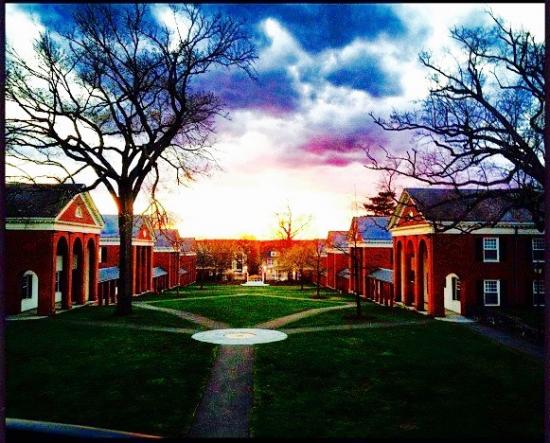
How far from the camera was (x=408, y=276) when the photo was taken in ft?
104

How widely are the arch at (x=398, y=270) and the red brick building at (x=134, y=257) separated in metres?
20.4

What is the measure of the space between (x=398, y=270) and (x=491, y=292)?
7.37 meters

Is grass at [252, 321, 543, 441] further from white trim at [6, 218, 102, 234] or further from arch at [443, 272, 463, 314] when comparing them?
white trim at [6, 218, 102, 234]

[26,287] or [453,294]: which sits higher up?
[26,287]

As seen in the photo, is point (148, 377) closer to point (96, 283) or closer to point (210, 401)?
point (210, 401)

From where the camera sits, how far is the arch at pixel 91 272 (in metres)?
32.0

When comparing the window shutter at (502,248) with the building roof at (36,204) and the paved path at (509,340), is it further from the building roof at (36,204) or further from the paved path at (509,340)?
the building roof at (36,204)

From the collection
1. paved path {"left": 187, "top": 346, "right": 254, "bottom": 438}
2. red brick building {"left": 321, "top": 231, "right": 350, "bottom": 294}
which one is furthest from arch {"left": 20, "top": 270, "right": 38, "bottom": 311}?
red brick building {"left": 321, "top": 231, "right": 350, "bottom": 294}

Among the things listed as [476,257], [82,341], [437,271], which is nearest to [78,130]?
[82,341]

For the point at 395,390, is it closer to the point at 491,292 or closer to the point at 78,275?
the point at 491,292

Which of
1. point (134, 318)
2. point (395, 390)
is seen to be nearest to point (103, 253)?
point (134, 318)

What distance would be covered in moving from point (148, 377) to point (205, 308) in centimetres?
1673

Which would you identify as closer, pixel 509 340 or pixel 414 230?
pixel 509 340

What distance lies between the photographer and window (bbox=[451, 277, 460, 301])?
94.3 ft
